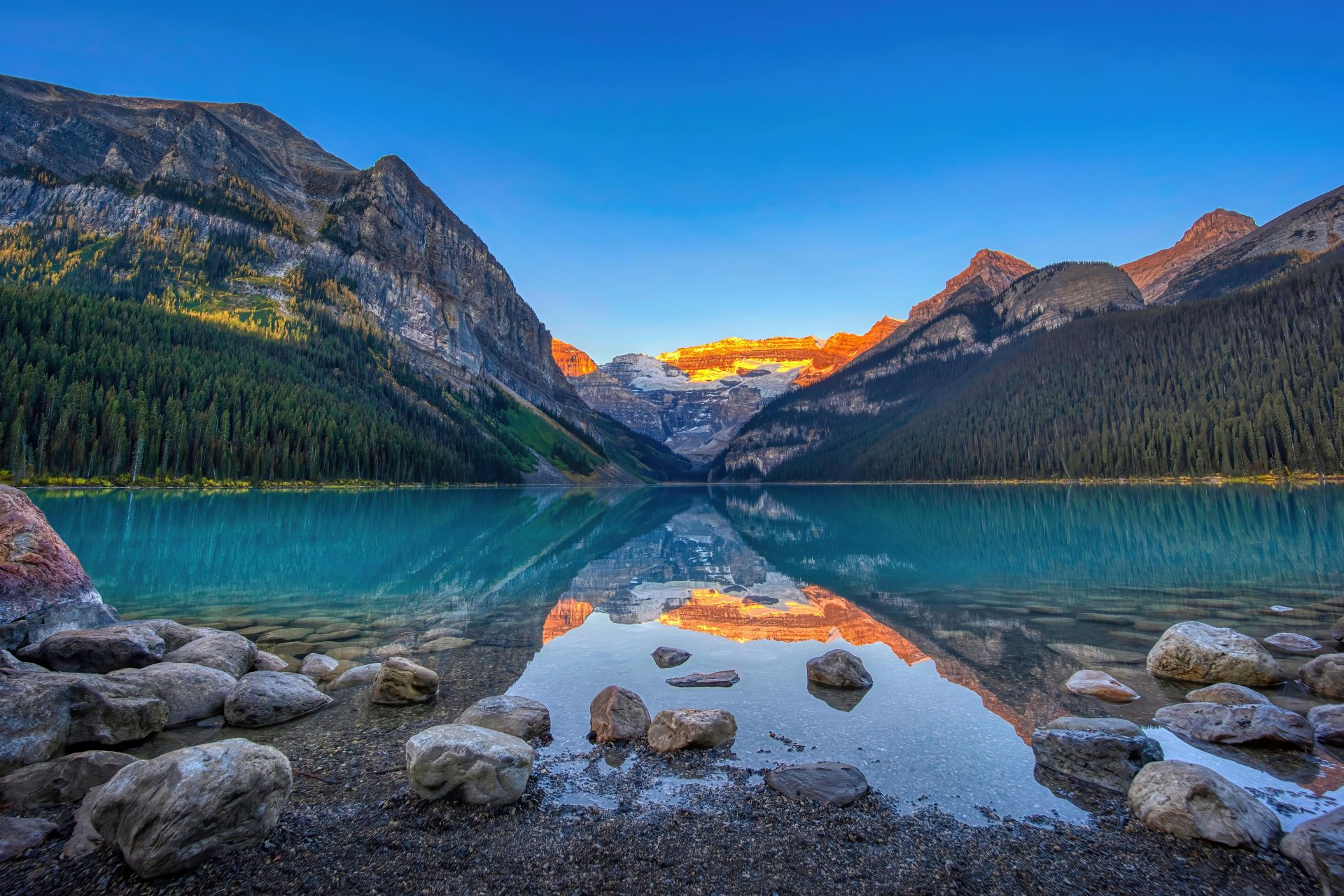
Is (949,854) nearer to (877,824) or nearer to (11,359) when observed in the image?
(877,824)

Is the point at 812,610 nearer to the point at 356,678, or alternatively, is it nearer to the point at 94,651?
the point at 356,678

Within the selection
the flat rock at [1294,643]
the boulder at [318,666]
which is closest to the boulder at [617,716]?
the boulder at [318,666]

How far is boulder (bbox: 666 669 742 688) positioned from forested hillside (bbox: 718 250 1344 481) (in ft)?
467

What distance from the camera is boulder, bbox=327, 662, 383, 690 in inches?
501

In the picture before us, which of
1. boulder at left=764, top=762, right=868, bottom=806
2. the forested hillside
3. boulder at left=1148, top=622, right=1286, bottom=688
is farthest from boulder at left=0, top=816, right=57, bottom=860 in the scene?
the forested hillside

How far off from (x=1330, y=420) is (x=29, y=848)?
157 m

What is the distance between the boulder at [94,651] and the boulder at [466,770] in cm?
844

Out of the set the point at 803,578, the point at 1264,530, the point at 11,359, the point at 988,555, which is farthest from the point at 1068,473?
the point at 11,359

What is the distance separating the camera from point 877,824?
278 inches

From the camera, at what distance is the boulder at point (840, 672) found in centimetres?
1234

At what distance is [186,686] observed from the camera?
1072 cm

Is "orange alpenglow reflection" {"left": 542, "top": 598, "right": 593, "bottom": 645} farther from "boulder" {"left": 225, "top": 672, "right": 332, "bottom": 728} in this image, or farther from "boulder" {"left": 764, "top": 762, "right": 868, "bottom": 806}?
"boulder" {"left": 764, "top": 762, "right": 868, "bottom": 806}

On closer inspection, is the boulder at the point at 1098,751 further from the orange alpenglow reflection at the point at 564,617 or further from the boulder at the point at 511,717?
the orange alpenglow reflection at the point at 564,617

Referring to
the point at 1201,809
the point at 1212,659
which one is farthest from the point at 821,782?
the point at 1212,659
